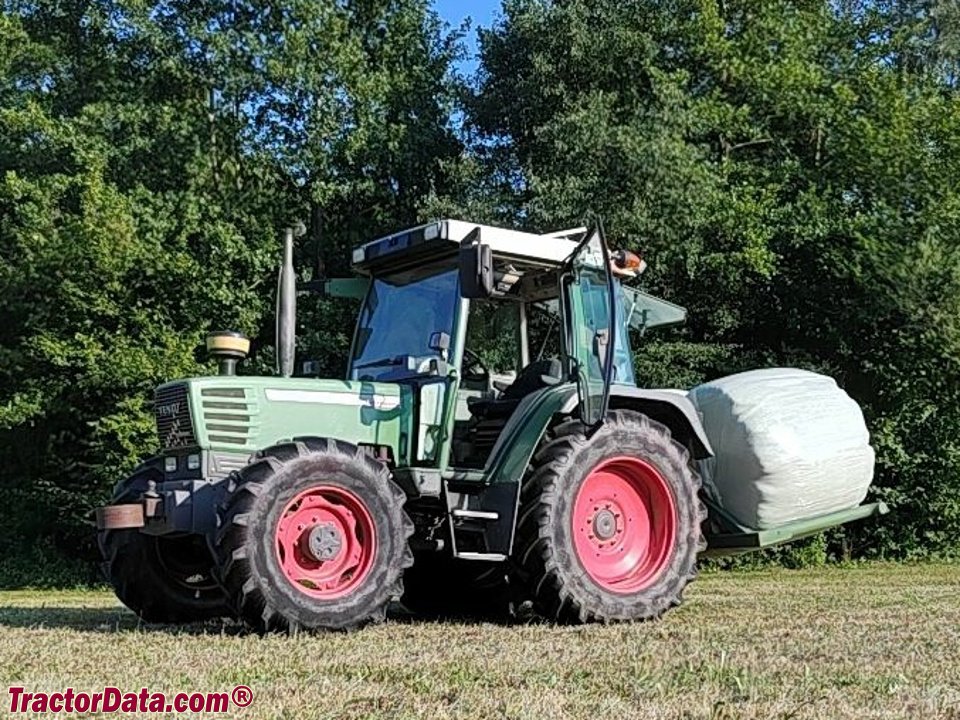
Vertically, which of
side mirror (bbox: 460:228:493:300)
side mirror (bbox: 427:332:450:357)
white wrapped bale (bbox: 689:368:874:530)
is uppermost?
side mirror (bbox: 460:228:493:300)

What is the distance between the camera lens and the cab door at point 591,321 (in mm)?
7145

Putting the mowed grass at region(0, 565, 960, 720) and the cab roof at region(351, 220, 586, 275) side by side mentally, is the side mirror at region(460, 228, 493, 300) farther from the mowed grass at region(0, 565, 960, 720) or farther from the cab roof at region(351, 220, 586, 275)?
the mowed grass at region(0, 565, 960, 720)

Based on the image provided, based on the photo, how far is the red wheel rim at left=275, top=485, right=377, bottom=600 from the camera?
6.33 m

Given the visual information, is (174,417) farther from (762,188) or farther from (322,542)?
(762,188)

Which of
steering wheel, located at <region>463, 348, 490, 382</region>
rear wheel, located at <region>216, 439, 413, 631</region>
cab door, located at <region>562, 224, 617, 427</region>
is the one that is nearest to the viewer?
rear wheel, located at <region>216, 439, 413, 631</region>

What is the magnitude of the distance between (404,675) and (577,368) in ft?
10.1

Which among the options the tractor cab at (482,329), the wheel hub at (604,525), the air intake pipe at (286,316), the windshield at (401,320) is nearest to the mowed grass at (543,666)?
the wheel hub at (604,525)

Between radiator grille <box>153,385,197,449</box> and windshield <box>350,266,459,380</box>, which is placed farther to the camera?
windshield <box>350,266,459,380</box>

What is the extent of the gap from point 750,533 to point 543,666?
3083 millimetres

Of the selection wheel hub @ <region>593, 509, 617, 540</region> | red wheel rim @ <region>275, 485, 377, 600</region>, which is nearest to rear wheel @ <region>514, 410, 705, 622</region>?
wheel hub @ <region>593, 509, 617, 540</region>

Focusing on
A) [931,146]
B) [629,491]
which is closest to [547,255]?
[629,491]

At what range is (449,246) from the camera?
755 centimetres

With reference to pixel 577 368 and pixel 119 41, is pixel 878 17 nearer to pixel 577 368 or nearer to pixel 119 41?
pixel 119 41

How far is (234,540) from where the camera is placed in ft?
19.8
